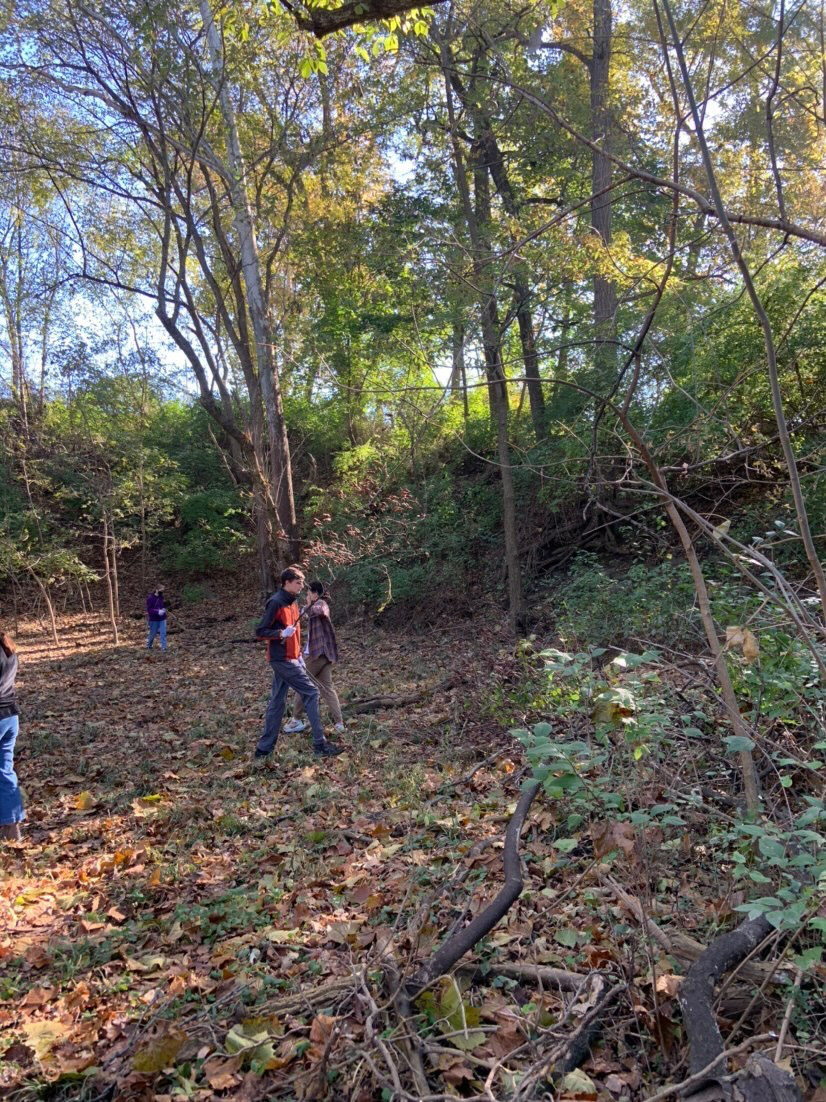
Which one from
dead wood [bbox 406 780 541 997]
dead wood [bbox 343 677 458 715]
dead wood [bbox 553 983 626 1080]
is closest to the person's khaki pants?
dead wood [bbox 343 677 458 715]

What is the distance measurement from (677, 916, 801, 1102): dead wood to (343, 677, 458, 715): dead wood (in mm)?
6279

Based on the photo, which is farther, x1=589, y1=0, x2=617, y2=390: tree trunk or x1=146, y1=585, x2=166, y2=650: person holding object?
x1=146, y1=585, x2=166, y2=650: person holding object

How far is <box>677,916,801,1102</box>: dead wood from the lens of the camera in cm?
181

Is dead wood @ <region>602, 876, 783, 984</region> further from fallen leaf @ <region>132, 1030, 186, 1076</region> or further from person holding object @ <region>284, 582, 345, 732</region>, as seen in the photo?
person holding object @ <region>284, 582, 345, 732</region>

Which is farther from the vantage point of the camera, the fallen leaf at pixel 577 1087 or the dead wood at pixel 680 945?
the dead wood at pixel 680 945

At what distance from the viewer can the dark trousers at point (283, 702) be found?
7.01m

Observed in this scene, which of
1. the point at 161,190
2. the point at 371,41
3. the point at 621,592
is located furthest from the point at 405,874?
the point at 161,190

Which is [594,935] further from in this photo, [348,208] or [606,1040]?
[348,208]

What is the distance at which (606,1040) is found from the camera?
99.5 inches

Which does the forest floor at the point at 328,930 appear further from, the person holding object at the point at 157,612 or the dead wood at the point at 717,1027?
the person holding object at the point at 157,612

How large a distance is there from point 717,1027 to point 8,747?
5178 mm

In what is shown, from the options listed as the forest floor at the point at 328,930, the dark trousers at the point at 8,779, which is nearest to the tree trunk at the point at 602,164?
the forest floor at the point at 328,930

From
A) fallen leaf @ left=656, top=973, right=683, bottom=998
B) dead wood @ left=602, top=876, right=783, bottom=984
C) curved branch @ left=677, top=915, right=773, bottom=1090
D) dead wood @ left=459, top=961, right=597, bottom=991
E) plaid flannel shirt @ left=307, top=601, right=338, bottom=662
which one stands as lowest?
dead wood @ left=459, top=961, right=597, bottom=991

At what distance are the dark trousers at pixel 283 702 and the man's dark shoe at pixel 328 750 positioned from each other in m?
0.03
